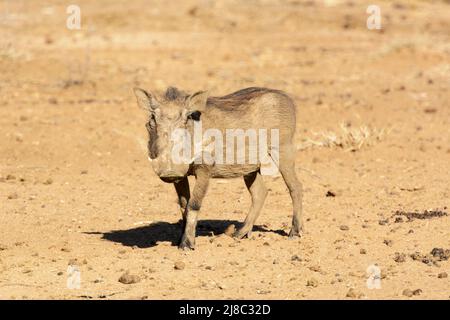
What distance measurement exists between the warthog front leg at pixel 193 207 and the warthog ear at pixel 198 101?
55 centimetres

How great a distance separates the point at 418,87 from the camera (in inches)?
656

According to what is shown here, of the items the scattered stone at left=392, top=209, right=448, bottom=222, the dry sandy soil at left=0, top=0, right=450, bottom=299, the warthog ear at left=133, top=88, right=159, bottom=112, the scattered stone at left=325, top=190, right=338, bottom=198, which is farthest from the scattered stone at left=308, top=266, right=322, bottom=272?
the scattered stone at left=325, top=190, right=338, bottom=198

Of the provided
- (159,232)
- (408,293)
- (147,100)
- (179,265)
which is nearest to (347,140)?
(159,232)

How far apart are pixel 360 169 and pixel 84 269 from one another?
4950mm

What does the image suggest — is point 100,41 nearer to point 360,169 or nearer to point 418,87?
point 418,87

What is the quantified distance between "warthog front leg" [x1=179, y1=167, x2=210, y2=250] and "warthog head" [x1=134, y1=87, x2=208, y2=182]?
248mm

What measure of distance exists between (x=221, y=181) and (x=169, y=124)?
3.67 metres

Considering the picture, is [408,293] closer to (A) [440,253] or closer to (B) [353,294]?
(B) [353,294]

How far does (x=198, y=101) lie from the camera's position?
7.56 m

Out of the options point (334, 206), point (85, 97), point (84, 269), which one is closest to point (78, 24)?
point (85, 97)

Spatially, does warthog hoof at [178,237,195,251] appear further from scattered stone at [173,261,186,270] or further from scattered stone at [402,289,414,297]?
scattered stone at [402,289,414,297]

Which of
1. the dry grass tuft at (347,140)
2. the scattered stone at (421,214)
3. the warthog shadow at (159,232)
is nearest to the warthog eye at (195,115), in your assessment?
the warthog shadow at (159,232)

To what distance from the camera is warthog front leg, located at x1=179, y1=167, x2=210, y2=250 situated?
25.6ft

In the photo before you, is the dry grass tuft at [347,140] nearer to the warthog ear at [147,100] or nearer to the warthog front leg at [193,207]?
the warthog front leg at [193,207]
